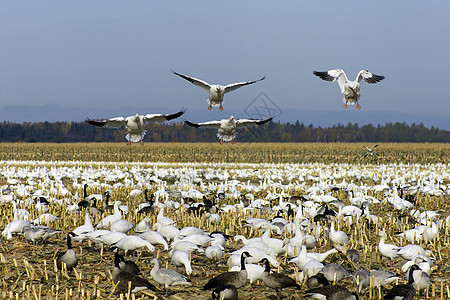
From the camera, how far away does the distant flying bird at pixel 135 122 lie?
16812 millimetres

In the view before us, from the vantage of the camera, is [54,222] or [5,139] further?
[5,139]

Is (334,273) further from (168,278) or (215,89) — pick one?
(215,89)

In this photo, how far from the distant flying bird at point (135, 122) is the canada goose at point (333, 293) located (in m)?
11.4

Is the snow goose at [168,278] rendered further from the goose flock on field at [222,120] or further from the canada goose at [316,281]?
the goose flock on field at [222,120]

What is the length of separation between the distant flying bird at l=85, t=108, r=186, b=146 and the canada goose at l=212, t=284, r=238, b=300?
439 inches

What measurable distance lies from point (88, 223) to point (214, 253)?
2.98m

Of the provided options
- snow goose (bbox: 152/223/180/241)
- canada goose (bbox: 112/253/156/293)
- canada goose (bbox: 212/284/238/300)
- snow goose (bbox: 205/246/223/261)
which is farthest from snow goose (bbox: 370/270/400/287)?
snow goose (bbox: 152/223/180/241)

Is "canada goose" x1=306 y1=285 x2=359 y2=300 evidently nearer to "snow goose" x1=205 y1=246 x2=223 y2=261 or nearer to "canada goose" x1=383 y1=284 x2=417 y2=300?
"canada goose" x1=383 y1=284 x2=417 y2=300

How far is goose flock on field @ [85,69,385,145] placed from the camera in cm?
1609

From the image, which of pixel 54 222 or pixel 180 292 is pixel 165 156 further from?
pixel 180 292

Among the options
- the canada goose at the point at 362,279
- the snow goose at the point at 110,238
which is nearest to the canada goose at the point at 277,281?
the canada goose at the point at 362,279

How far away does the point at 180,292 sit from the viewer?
253 inches

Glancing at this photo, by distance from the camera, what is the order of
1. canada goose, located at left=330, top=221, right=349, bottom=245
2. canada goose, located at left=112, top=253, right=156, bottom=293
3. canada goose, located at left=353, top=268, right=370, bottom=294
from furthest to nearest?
canada goose, located at left=330, top=221, right=349, bottom=245 → canada goose, located at left=353, top=268, right=370, bottom=294 → canada goose, located at left=112, top=253, right=156, bottom=293

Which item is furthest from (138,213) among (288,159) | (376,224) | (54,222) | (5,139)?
(5,139)
